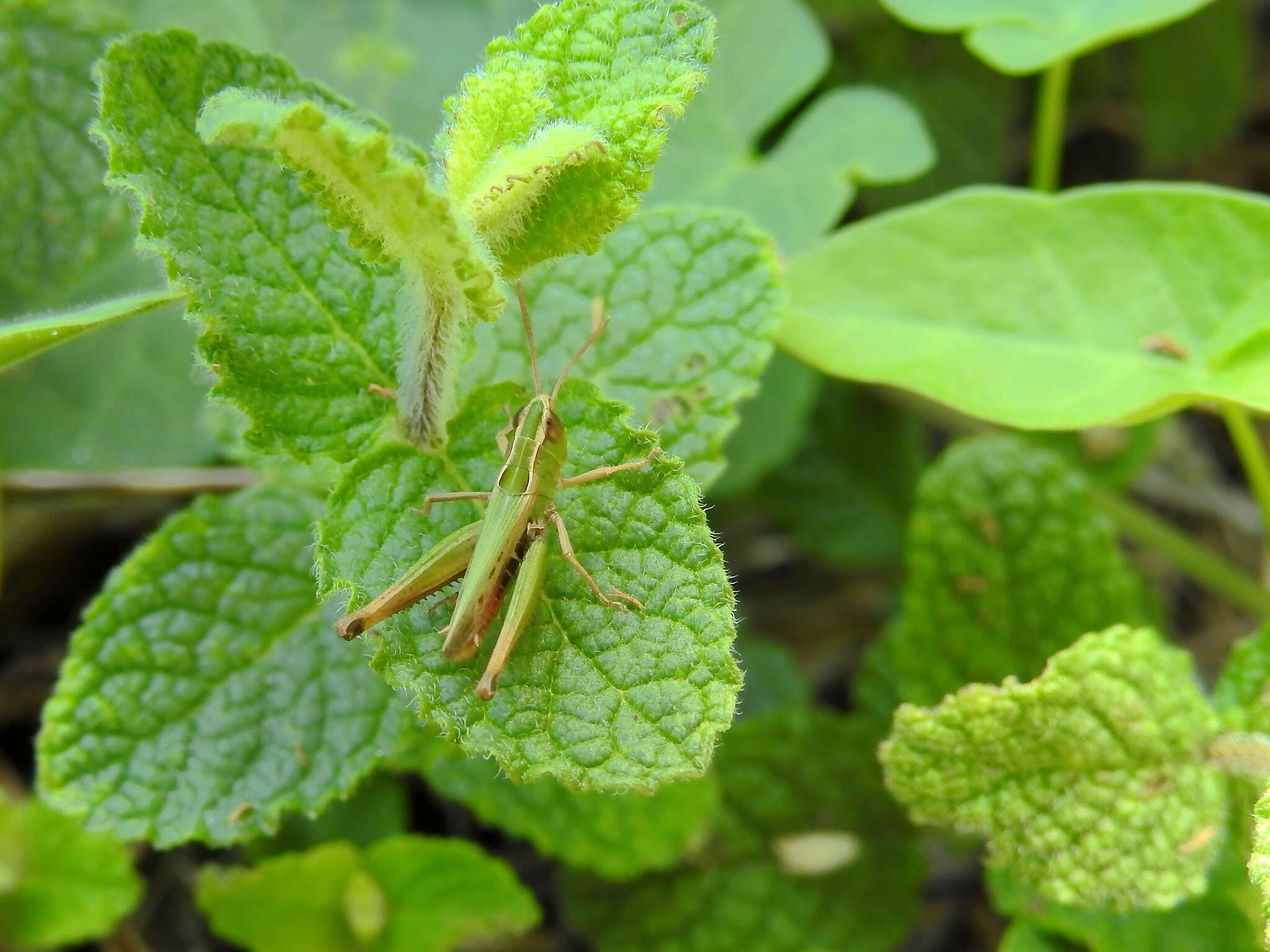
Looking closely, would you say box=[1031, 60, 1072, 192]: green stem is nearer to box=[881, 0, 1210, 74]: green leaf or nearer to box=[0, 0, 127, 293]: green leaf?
box=[881, 0, 1210, 74]: green leaf

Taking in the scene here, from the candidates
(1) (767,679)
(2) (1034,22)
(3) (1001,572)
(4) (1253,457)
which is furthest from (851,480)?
(2) (1034,22)

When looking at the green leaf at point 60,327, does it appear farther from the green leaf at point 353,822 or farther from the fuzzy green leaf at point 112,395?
the green leaf at point 353,822

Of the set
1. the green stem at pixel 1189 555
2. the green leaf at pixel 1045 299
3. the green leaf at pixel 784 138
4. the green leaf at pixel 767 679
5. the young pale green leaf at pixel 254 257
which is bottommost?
the green stem at pixel 1189 555

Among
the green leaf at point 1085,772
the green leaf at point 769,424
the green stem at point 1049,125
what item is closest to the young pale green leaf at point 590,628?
the green leaf at point 1085,772

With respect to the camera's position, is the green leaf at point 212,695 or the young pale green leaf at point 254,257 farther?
the green leaf at point 212,695

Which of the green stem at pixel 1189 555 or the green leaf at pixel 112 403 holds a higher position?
the green leaf at pixel 112 403

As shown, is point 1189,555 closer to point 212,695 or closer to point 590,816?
point 590,816

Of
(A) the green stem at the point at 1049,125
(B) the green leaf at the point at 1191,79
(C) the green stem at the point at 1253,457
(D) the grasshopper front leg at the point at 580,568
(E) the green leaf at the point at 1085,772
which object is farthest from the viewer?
(B) the green leaf at the point at 1191,79

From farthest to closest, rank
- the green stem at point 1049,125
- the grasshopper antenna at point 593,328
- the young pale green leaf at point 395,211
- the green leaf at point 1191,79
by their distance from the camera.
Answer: the green leaf at point 1191,79
the green stem at point 1049,125
the grasshopper antenna at point 593,328
the young pale green leaf at point 395,211

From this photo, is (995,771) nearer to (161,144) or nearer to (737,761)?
(737,761)
